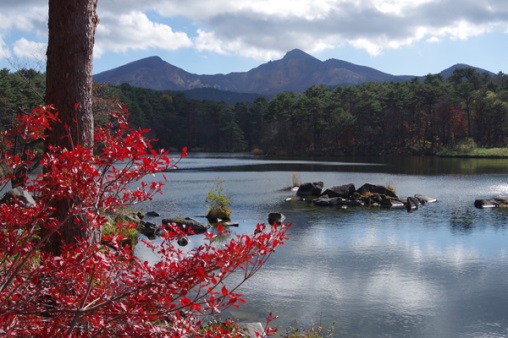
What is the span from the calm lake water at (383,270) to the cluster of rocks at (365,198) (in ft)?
3.32

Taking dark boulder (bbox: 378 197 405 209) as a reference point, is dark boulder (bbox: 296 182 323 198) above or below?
above

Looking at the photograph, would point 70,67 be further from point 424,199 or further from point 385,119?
point 385,119

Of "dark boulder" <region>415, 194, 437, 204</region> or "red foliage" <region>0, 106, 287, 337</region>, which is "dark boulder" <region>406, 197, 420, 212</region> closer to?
"dark boulder" <region>415, 194, 437, 204</region>

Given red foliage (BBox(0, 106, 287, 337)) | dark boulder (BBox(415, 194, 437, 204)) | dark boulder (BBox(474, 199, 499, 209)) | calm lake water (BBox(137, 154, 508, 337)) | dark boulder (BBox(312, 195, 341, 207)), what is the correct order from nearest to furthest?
red foliage (BBox(0, 106, 287, 337)) < calm lake water (BBox(137, 154, 508, 337)) < dark boulder (BBox(474, 199, 499, 209)) < dark boulder (BBox(312, 195, 341, 207)) < dark boulder (BBox(415, 194, 437, 204))

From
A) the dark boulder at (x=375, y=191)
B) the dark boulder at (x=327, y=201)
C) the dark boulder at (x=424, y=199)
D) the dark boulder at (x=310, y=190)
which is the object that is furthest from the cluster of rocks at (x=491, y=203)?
the dark boulder at (x=310, y=190)

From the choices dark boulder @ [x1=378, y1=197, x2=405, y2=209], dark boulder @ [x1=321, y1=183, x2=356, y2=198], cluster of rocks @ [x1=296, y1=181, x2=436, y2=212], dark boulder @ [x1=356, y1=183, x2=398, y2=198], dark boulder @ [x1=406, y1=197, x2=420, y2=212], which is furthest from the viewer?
dark boulder @ [x1=321, y1=183, x2=356, y2=198]

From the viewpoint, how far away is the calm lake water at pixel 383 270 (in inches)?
362

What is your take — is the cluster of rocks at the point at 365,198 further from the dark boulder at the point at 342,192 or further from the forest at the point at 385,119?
the forest at the point at 385,119

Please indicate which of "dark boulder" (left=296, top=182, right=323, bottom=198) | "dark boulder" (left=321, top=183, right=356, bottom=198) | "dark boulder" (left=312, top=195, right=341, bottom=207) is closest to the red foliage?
"dark boulder" (left=312, top=195, right=341, bottom=207)

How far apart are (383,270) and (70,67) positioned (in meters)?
9.65

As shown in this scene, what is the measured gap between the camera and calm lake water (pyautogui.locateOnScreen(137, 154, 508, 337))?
920 centimetres

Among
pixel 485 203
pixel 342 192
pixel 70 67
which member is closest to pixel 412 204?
pixel 485 203

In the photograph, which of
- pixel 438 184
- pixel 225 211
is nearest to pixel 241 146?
pixel 438 184

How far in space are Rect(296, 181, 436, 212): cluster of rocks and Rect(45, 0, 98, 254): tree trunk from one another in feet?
67.2
